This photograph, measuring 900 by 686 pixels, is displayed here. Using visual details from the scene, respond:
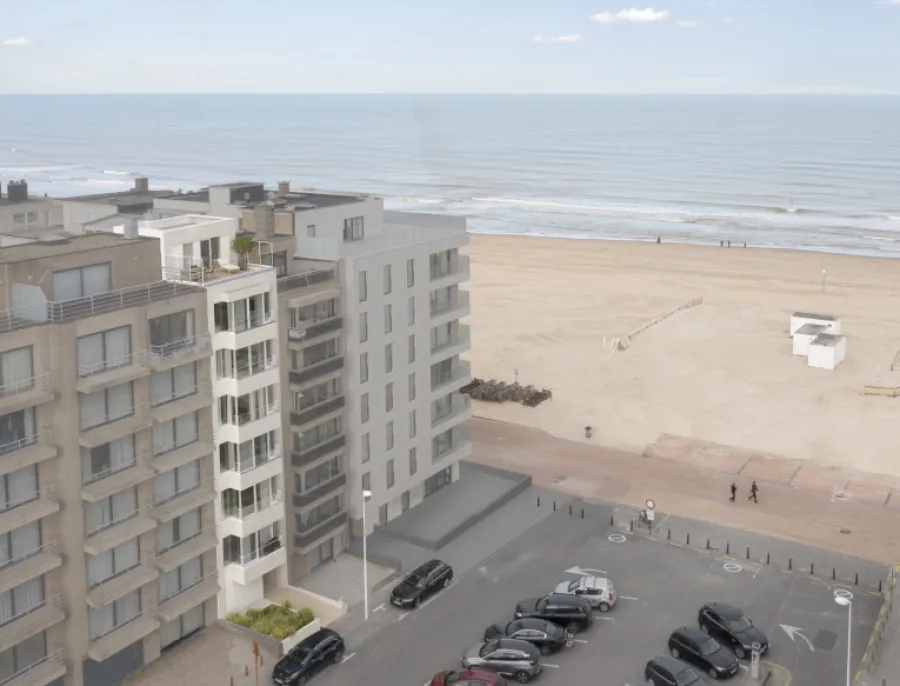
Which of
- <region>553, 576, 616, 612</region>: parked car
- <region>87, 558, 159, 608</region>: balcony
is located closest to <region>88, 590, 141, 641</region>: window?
<region>87, 558, 159, 608</region>: balcony

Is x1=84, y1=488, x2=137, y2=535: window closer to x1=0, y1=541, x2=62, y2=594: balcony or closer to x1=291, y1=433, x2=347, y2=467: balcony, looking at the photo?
x1=0, y1=541, x2=62, y2=594: balcony

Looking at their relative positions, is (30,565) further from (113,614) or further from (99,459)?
(113,614)

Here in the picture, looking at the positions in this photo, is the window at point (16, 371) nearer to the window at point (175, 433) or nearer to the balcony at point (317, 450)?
the window at point (175, 433)

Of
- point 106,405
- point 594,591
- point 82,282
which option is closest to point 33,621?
point 106,405

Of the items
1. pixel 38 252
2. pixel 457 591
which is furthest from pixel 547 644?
pixel 38 252

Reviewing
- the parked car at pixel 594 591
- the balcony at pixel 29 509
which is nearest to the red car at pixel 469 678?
the parked car at pixel 594 591
